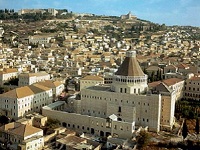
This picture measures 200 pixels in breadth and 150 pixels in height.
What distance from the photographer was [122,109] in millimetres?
37812

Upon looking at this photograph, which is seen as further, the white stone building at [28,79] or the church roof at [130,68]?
the white stone building at [28,79]

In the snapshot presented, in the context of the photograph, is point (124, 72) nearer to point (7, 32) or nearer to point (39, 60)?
point (39, 60)

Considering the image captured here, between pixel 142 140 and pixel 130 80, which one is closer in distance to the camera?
pixel 142 140

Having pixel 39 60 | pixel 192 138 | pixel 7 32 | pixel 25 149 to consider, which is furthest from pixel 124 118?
pixel 7 32

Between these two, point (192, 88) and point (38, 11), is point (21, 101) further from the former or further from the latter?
point (38, 11)

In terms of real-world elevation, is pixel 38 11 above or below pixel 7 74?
above

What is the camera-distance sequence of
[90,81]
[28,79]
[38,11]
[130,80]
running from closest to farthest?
1. [130,80]
2. [90,81]
3. [28,79]
4. [38,11]

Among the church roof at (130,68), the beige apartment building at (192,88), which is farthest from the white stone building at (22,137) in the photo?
the beige apartment building at (192,88)

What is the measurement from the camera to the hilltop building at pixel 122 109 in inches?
1439

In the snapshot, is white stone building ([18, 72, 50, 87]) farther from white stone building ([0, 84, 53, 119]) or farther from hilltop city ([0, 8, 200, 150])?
white stone building ([0, 84, 53, 119])

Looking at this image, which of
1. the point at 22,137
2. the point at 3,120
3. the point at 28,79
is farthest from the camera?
the point at 28,79

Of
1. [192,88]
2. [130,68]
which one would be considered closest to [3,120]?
[130,68]

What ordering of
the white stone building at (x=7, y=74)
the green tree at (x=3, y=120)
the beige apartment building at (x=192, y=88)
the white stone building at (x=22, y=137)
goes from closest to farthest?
the white stone building at (x=22, y=137), the green tree at (x=3, y=120), the beige apartment building at (x=192, y=88), the white stone building at (x=7, y=74)

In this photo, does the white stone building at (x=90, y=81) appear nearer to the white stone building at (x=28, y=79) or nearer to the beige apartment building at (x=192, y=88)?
the white stone building at (x=28, y=79)
